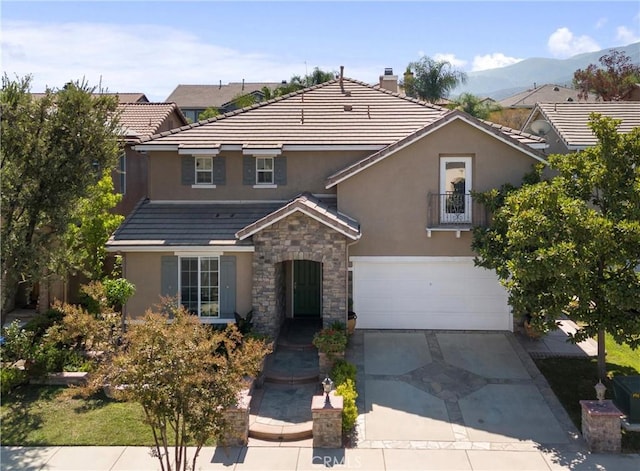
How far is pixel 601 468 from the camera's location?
35.0 feet

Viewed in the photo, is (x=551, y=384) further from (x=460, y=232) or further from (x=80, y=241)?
(x=80, y=241)

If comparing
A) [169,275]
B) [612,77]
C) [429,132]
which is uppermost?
[612,77]

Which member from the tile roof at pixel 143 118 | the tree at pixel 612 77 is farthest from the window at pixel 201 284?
the tree at pixel 612 77

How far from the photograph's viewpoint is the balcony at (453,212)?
57.4 ft

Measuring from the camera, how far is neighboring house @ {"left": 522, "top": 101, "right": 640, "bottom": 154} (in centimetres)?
2069

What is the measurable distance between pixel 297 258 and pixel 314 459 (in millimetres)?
6476

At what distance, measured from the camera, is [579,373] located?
578 inches

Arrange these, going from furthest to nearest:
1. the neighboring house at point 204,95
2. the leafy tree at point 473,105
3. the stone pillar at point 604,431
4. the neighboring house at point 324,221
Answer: the neighboring house at point 204,95, the leafy tree at point 473,105, the neighboring house at point 324,221, the stone pillar at point 604,431

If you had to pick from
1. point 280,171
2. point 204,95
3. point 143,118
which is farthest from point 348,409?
point 204,95

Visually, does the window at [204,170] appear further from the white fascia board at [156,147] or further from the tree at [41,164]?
the tree at [41,164]

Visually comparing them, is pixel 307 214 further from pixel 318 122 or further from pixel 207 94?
pixel 207 94

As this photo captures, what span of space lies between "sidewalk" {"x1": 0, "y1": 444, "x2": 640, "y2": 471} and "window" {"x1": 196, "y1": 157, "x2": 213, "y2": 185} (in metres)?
10.1

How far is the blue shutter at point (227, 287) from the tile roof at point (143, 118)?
346 inches

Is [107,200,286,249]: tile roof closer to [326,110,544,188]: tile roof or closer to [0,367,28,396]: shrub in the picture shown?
[326,110,544,188]: tile roof
